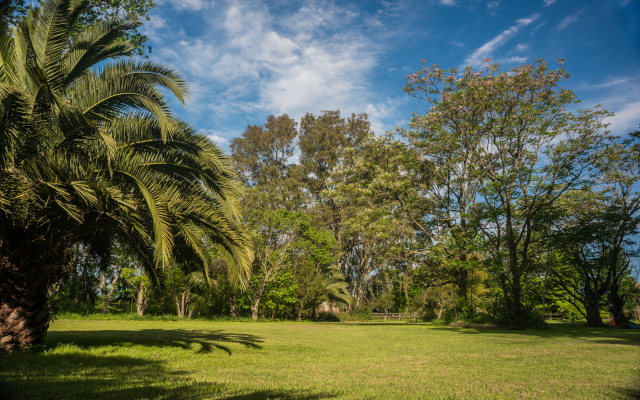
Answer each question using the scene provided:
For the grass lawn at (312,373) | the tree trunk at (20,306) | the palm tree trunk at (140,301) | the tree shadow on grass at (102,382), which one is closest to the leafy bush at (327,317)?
the palm tree trunk at (140,301)

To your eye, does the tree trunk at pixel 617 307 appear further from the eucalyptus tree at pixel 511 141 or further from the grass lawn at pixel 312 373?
the grass lawn at pixel 312 373

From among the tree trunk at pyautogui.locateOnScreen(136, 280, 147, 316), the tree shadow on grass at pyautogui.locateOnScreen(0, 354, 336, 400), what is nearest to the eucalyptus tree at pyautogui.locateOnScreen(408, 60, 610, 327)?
the tree shadow on grass at pyautogui.locateOnScreen(0, 354, 336, 400)

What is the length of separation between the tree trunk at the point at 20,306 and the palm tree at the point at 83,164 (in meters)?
0.02

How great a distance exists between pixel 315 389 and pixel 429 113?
54.2ft

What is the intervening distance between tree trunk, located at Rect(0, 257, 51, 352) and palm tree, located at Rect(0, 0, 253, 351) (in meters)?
0.02

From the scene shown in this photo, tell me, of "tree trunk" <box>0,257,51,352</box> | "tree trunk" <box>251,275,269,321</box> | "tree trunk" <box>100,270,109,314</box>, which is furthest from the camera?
"tree trunk" <box>251,275,269,321</box>

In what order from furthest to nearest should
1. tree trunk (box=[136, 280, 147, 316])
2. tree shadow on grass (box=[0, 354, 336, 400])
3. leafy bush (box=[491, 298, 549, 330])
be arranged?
tree trunk (box=[136, 280, 147, 316]), leafy bush (box=[491, 298, 549, 330]), tree shadow on grass (box=[0, 354, 336, 400])

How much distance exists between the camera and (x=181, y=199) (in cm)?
745

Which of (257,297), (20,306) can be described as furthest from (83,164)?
(257,297)

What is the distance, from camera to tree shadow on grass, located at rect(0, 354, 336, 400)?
407 centimetres

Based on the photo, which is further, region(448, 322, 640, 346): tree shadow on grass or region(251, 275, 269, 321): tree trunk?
region(251, 275, 269, 321): tree trunk

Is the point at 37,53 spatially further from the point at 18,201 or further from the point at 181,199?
the point at 181,199

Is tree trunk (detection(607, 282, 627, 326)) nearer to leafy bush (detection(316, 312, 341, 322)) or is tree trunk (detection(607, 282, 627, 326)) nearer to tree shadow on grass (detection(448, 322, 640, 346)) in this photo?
tree shadow on grass (detection(448, 322, 640, 346))

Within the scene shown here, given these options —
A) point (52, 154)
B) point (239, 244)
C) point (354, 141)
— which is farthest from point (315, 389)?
point (354, 141)
